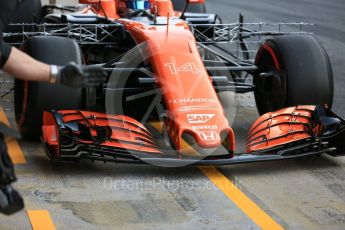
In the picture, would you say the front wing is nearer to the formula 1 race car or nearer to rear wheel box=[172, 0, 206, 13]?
the formula 1 race car

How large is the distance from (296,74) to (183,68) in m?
1.19

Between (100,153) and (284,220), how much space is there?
161 centimetres

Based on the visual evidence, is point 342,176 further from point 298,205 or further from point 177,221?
point 177,221

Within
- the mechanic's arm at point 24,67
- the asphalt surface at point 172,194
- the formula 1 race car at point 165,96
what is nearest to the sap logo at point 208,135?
the formula 1 race car at point 165,96

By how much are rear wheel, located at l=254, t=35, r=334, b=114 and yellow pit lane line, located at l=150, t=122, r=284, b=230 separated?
1.16 m

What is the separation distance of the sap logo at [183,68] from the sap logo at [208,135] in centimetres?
78

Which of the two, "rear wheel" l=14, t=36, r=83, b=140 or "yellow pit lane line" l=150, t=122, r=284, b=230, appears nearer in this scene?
"yellow pit lane line" l=150, t=122, r=284, b=230

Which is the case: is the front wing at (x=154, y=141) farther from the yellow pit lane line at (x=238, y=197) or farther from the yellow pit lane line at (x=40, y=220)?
the yellow pit lane line at (x=40, y=220)

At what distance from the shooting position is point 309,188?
22.4ft

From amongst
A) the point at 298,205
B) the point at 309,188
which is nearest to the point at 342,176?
the point at 309,188

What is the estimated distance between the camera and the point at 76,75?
189 inches

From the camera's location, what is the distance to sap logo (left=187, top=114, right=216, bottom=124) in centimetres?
697

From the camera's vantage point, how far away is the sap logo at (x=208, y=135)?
6.82 m

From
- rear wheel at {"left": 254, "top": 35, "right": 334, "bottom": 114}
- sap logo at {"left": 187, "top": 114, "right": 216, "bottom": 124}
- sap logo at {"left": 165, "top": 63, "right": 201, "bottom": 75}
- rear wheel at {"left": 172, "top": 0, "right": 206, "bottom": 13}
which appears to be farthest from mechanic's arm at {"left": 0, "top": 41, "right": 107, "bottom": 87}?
rear wheel at {"left": 172, "top": 0, "right": 206, "bottom": 13}
